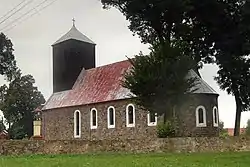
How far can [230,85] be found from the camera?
38094mm

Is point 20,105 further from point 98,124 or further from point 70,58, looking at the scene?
point 98,124

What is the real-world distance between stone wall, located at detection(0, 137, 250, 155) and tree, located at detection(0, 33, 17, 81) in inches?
1012

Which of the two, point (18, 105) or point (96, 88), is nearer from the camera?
point (96, 88)

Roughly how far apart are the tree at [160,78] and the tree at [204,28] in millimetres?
1214

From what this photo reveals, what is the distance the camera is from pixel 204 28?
37188 millimetres

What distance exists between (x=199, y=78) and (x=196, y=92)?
3.86 feet

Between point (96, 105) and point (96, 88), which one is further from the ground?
point (96, 88)

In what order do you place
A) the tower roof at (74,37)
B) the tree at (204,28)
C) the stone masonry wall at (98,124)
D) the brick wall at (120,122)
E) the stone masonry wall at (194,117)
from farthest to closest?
the tower roof at (74,37)
the stone masonry wall at (98,124)
the brick wall at (120,122)
the stone masonry wall at (194,117)
the tree at (204,28)

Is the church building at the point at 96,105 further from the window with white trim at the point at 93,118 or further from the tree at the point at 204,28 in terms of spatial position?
the tree at the point at 204,28

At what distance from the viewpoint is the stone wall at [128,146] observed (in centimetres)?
2823

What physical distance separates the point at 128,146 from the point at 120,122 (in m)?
13.4

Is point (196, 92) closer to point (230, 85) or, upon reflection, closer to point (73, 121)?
point (230, 85)

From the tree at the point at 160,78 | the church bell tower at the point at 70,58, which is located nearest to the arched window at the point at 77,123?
the church bell tower at the point at 70,58

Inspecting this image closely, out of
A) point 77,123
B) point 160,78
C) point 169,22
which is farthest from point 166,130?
point 77,123
